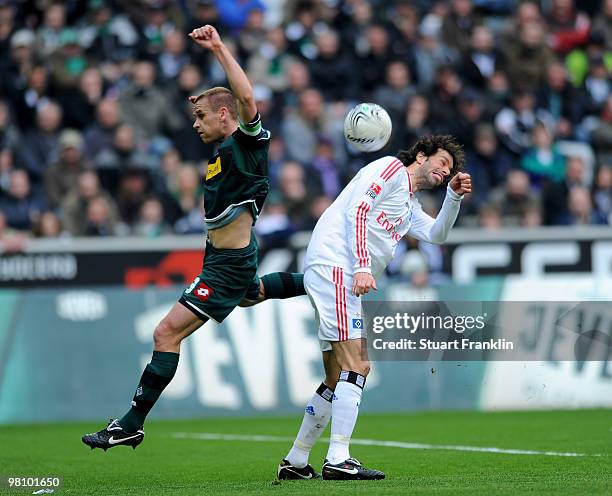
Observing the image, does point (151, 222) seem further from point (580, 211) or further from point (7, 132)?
point (580, 211)

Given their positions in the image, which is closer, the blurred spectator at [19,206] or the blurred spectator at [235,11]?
the blurred spectator at [19,206]

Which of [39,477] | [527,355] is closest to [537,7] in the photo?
[527,355]

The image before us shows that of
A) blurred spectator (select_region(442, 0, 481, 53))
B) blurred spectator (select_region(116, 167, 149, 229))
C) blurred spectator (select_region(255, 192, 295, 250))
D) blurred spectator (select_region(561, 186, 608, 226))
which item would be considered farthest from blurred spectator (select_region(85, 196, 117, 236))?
blurred spectator (select_region(442, 0, 481, 53))

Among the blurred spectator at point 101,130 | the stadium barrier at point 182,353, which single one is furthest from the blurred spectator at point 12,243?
the blurred spectator at point 101,130

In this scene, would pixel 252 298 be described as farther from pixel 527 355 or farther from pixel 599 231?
pixel 599 231

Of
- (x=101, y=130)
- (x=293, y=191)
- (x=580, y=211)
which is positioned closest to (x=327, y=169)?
(x=293, y=191)

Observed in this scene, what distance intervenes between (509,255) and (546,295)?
842mm

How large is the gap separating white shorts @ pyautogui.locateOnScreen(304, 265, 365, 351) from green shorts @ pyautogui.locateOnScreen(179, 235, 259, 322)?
0.50 meters

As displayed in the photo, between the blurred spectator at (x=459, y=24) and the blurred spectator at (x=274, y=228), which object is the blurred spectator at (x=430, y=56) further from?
the blurred spectator at (x=274, y=228)

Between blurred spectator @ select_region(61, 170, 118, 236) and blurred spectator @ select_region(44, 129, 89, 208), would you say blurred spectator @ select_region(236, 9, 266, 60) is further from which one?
blurred spectator @ select_region(61, 170, 118, 236)

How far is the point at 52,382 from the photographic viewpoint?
15047 millimetres

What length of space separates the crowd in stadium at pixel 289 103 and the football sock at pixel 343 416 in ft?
25.2

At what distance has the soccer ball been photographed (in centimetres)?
874

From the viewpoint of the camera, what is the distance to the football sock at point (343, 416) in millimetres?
8258
